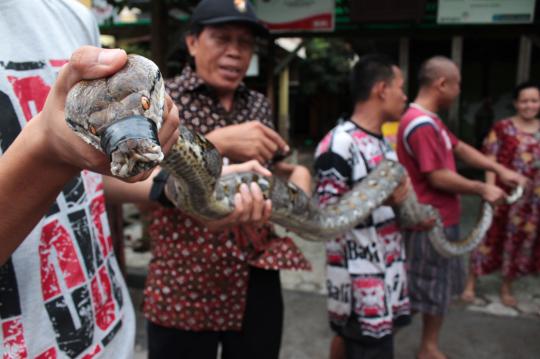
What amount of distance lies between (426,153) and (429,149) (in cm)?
4

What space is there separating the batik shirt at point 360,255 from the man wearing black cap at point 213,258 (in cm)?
67

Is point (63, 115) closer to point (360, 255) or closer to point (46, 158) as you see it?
point (46, 158)

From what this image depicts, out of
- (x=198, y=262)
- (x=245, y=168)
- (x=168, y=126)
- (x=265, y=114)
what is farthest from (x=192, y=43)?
(x=168, y=126)

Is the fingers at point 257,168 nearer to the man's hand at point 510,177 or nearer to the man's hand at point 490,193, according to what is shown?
the man's hand at point 490,193

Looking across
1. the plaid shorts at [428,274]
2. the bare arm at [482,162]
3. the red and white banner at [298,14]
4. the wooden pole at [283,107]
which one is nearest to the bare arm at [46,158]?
the plaid shorts at [428,274]

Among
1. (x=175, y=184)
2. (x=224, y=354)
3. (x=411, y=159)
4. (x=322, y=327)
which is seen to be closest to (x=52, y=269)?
(x=175, y=184)

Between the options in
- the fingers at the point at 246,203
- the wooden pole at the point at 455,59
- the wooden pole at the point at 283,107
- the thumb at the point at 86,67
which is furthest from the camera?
the wooden pole at the point at 283,107

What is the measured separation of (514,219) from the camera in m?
4.47

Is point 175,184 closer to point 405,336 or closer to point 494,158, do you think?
point 405,336

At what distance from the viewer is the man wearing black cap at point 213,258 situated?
1.96 metres

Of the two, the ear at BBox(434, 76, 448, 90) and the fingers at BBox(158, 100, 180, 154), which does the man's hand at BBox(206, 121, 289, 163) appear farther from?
the ear at BBox(434, 76, 448, 90)

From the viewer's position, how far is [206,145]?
4.72ft

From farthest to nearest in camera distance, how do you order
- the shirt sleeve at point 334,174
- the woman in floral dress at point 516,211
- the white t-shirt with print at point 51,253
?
the woman in floral dress at point 516,211 < the shirt sleeve at point 334,174 < the white t-shirt with print at point 51,253

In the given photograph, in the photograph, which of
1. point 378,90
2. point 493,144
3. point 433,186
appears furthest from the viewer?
point 493,144
